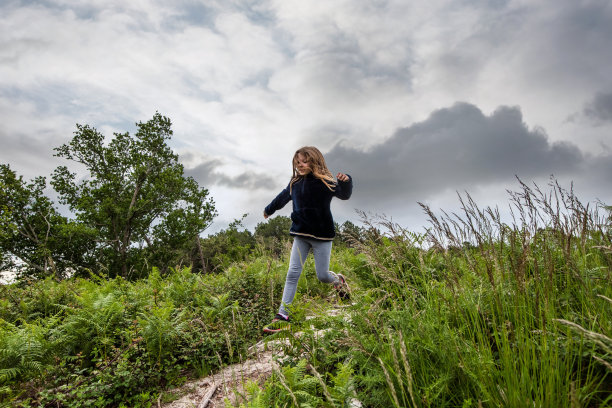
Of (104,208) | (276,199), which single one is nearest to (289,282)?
(276,199)

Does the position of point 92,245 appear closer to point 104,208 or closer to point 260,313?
point 104,208

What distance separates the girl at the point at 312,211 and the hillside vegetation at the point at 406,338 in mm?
887

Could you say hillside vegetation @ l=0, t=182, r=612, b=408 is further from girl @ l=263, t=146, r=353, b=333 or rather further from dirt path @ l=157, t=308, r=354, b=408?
girl @ l=263, t=146, r=353, b=333

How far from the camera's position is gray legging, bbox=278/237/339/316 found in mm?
4949

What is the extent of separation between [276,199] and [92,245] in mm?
27302

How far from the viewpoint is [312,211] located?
16.9 ft

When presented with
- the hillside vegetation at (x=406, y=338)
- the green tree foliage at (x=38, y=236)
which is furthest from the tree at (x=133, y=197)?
the hillside vegetation at (x=406, y=338)

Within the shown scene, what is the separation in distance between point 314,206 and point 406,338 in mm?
2977

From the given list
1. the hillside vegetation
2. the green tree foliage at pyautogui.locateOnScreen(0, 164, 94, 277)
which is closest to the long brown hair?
the hillside vegetation

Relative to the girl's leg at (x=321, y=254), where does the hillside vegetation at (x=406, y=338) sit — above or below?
below

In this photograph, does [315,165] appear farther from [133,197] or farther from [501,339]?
[133,197]

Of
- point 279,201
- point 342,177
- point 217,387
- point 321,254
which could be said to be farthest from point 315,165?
point 217,387

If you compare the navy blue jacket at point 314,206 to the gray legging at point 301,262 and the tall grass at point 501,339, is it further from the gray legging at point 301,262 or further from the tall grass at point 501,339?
the tall grass at point 501,339

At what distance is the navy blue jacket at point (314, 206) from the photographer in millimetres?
5086
